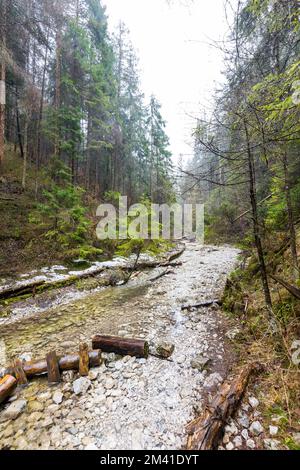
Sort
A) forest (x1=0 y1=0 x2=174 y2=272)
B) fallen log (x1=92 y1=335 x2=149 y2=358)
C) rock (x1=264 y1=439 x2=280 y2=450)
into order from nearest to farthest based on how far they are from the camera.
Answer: rock (x1=264 y1=439 x2=280 y2=450)
fallen log (x1=92 y1=335 x2=149 y2=358)
forest (x1=0 y1=0 x2=174 y2=272)

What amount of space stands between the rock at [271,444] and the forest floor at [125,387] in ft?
0.04

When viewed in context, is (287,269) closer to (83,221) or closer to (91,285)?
(91,285)

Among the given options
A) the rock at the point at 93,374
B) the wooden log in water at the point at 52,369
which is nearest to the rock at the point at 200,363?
the rock at the point at 93,374

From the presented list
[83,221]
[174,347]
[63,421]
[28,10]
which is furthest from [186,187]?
[28,10]

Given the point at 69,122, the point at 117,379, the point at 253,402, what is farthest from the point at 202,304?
the point at 69,122

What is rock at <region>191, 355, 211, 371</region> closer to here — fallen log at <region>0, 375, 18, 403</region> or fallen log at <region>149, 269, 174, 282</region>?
fallen log at <region>0, 375, 18, 403</region>

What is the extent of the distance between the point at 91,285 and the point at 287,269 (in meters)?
5.61

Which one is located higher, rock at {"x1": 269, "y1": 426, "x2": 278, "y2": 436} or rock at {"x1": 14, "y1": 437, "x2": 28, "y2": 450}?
rock at {"x1": 269, "y1": 426, "x2": 278, "y2": 436}

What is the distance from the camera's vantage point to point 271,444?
6.22 feet

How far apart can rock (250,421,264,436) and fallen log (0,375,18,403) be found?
2790mm

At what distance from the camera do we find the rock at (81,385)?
2.57 metres

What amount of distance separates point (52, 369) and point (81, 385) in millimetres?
470

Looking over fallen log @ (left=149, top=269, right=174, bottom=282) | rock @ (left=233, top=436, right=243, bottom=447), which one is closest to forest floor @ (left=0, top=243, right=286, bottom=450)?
rock @ (left=233, top=436, right=243, bottom=447)

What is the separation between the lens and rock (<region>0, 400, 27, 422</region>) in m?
2.22
